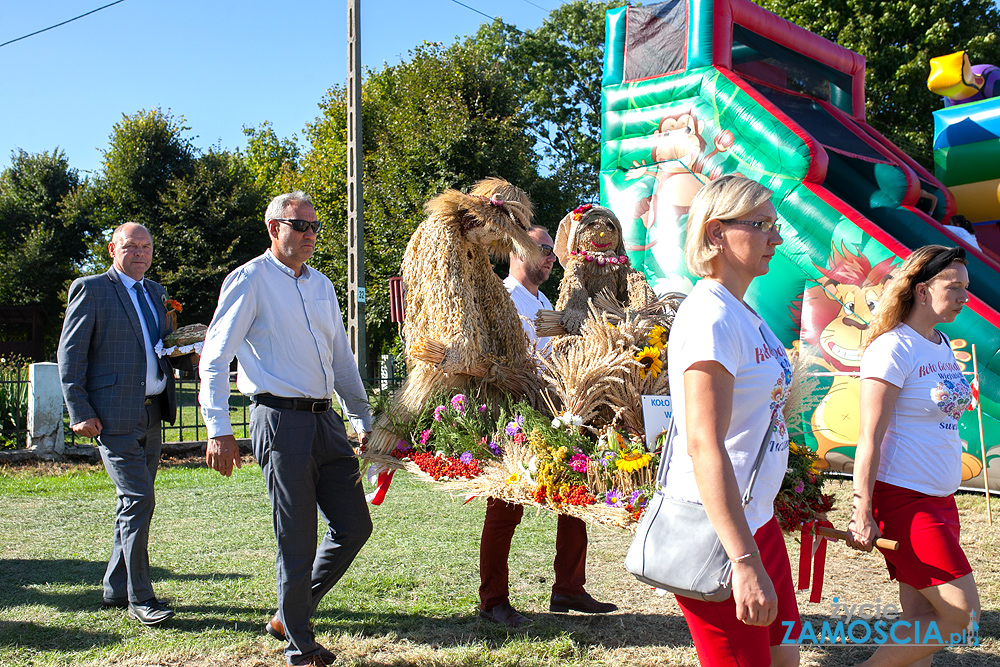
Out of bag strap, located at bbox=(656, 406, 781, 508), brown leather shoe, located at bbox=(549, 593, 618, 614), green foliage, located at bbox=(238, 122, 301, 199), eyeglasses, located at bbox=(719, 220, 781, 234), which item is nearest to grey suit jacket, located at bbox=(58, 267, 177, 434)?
brown leather shoe, located at bbox=(549, 593, 618, 614)

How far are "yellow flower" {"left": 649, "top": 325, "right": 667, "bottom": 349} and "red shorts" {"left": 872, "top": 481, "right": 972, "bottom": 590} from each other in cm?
95

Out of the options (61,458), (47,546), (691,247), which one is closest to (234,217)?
(61,458)

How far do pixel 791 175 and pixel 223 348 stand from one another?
5.76 metres

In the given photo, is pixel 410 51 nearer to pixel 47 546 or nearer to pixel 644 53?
pixel 644 53

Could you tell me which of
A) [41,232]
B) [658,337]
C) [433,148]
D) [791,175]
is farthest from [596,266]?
[41,232]

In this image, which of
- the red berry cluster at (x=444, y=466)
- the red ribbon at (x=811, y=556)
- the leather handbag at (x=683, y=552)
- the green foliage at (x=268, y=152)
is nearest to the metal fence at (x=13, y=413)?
the red berry cluster at (x=444, y=466)

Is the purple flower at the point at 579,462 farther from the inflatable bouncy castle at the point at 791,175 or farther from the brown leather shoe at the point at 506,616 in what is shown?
the inflatable bouncy castle at the point at 791,175

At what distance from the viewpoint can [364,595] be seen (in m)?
4.18

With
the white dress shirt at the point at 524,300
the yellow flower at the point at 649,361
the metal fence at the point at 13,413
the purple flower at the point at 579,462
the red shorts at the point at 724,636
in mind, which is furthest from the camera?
the metal fence at the point at 13,413

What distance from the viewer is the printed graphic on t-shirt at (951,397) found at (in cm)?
273

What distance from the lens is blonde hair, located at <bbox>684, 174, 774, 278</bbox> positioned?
1883 millimetres

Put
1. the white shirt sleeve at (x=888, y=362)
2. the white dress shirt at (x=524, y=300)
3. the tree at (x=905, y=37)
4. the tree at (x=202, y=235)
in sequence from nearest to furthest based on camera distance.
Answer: the white shirt sleeve at (x=888, y=362) → the white dress shirt at (x=524, y=300) → the tree at (x=905, y=37) → the tree at (x=202, y=235)

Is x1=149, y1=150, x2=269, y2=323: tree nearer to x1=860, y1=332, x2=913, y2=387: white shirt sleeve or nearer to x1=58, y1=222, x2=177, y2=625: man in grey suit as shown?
x1=58, y1=222, x2=177, y2=625: man in grey suit

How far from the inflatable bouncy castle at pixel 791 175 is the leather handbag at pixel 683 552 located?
161 inches
